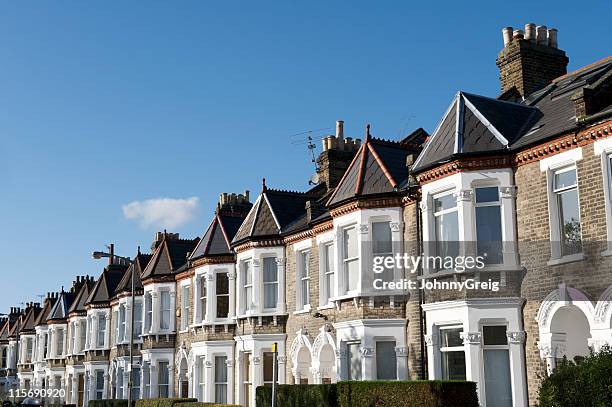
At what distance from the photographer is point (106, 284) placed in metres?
46.7

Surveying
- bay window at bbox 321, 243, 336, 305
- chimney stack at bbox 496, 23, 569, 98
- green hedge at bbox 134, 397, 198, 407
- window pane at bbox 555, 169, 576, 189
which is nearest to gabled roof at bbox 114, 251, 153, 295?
green hedge at bbox 134, 397, 198, 407

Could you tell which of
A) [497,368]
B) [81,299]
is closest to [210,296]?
[497,368]

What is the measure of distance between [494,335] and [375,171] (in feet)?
22.7

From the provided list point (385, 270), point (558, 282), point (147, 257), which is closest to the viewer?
point (558, 282)

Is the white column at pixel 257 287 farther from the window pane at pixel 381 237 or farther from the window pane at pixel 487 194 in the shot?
the window pane at pixel 487 194

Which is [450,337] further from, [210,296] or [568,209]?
[210,296]

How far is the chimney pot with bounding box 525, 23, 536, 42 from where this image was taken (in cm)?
2410

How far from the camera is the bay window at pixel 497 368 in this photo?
60.2ft

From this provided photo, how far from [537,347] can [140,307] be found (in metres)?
27.9

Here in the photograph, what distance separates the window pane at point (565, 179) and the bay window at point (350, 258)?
6.99 m

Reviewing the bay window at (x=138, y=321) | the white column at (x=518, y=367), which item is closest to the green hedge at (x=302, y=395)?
the white column at (x=518, y=367)

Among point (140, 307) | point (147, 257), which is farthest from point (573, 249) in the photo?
point (147, 257)

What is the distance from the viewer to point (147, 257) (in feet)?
147

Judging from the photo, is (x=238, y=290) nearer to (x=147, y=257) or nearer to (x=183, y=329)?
(x=183, y=329)
